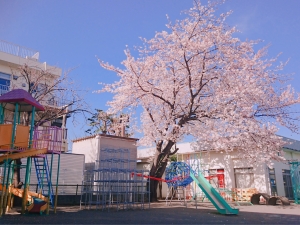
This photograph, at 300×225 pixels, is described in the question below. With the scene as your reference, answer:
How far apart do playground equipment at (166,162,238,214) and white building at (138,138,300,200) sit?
14.5ft

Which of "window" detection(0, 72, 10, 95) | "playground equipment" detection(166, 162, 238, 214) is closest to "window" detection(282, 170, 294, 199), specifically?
"playground equipment" detection(166, 162, 238, 214)

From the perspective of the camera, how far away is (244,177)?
20.1 metres

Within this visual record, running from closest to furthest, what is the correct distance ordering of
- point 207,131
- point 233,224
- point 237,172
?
point 233,224
point 207,131
point 237,172

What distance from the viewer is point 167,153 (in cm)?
1688

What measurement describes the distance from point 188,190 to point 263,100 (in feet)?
32.5

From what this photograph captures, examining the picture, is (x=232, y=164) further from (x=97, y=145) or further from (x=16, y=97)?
(x=16, y=97)

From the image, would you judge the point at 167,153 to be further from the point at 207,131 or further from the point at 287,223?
the point at 287,223

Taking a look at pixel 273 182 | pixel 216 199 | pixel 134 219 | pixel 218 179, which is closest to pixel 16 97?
pixel 134 219

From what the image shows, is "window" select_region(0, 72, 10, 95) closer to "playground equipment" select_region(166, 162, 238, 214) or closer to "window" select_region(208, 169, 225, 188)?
"playground equipment" select_region(166, 162, 238, 214)

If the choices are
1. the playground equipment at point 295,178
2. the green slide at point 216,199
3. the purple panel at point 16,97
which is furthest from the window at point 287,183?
the purple panel at point 16,97

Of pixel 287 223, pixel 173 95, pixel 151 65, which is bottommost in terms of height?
pixel 287 223

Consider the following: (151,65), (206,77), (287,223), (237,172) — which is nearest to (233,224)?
(287,223)

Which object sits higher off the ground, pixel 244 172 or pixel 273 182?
pixel 244 172

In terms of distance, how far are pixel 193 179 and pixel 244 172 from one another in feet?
25.0
